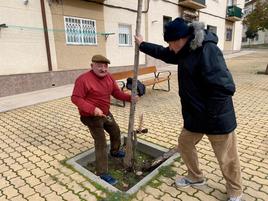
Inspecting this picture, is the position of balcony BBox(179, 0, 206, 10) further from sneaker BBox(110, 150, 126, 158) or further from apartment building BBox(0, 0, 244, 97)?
sneaker BBox(110, 150, 126, 158)

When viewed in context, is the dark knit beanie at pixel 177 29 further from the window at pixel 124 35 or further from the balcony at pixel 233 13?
the balcony at pixel 233 13

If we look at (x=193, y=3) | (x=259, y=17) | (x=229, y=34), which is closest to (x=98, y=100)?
(x=259, y=17)

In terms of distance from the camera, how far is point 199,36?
7.01 ft

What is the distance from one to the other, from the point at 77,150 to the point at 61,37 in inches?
261

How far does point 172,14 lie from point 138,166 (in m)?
14.0

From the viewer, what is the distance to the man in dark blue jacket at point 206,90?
212cm

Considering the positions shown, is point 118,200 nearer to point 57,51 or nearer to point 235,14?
point 57,51

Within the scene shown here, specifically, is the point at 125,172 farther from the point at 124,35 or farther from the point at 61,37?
the point at 124,35

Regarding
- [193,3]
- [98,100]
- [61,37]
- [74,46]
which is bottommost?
[98,100]

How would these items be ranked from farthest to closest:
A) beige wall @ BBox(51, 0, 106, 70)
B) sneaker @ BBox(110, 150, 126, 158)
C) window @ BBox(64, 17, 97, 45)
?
window @ BBox(64, 17, 97, 45), beige wall @ BBox(51, 0, 106, 70), sneaker @ BBox(110, 150, 126, 158)

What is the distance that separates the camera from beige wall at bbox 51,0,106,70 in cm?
919

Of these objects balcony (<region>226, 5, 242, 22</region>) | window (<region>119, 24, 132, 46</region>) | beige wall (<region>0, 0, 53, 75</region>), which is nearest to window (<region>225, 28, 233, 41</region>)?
balcony (<region>226, 5, 242, 22</region>)

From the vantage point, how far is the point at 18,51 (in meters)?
8.12

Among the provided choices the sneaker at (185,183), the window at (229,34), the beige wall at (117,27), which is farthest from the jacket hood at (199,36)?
the window at (229,34)
